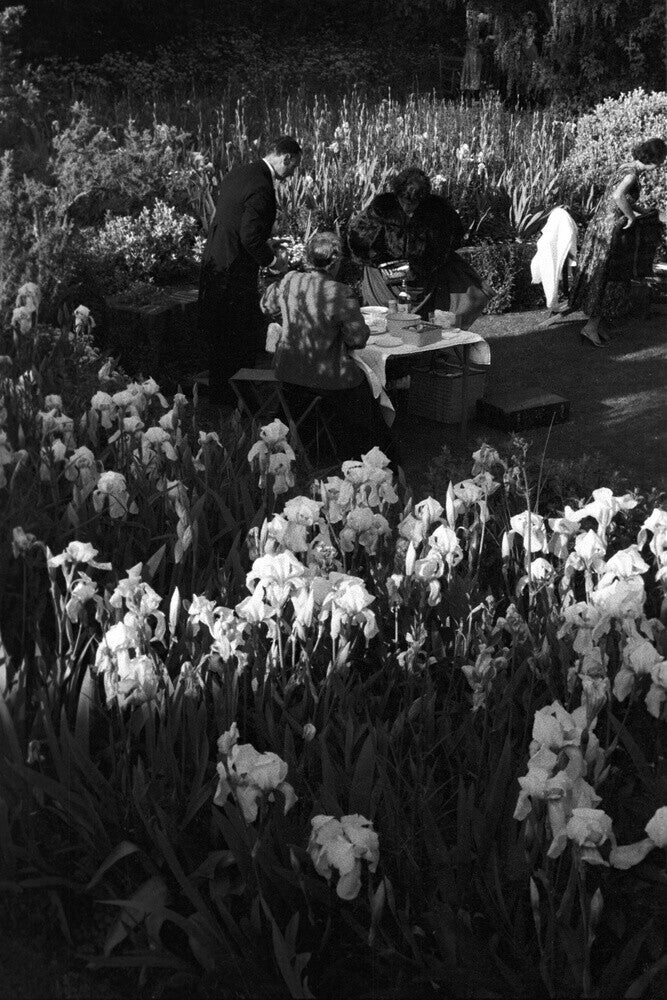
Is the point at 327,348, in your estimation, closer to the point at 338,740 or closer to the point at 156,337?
the point at 156,337

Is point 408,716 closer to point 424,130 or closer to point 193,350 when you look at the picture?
point 193,350

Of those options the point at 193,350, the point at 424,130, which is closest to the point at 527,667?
the point at 193,350

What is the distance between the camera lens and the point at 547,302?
27.2 feet

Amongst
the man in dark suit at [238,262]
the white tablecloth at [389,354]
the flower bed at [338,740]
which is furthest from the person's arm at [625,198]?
the flower bed at [338,740]

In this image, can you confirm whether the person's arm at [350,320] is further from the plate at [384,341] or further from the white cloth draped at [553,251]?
the white cloth draped at [553,251]

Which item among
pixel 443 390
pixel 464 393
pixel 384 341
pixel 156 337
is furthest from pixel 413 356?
pixel 156 337

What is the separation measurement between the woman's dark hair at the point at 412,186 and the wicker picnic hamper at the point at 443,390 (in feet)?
3.08

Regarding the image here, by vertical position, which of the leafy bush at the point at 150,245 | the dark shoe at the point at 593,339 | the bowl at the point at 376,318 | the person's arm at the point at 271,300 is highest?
the person's arm at the point at 271,300

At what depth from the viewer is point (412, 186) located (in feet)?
19.7

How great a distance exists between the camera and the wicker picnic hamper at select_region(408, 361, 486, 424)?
5.62 m

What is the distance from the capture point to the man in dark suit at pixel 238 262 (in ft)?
17.8

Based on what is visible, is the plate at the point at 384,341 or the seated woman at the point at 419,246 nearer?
the plate at the point at 384,341

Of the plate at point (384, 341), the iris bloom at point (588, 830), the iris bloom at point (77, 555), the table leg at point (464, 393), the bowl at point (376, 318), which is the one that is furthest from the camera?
the table leg at point (464, 393)

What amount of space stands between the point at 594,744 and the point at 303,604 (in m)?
0.68
